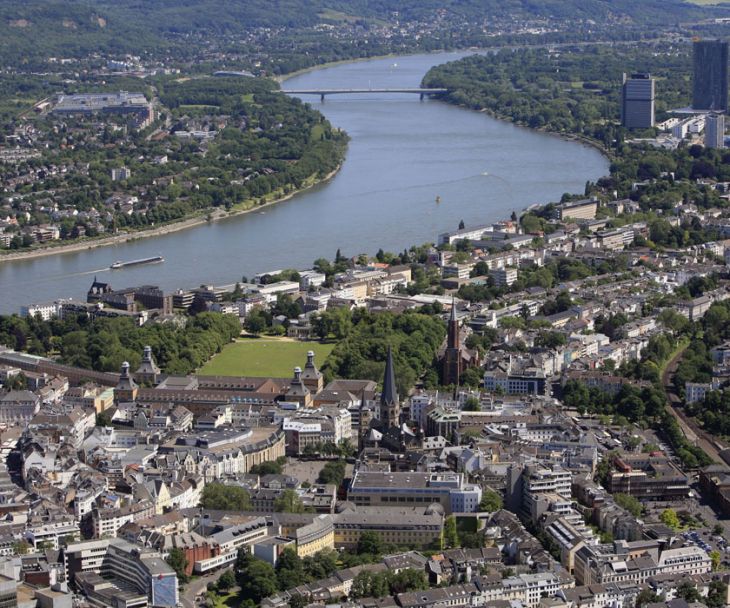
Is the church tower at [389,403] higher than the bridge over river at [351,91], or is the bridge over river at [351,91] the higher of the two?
the church tower at [389,403]

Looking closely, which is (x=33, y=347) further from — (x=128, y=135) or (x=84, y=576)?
(x=128, y=135)

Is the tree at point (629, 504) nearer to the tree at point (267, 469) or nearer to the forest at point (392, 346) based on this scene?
the tree at point (267, 469)

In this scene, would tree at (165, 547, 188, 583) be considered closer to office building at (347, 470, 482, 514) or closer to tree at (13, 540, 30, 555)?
tree at (13, 540, 30, 555)

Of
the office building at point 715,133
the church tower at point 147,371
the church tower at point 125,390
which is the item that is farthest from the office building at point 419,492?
the office building at point 715,133

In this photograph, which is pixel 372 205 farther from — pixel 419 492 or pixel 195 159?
pixel 419 492

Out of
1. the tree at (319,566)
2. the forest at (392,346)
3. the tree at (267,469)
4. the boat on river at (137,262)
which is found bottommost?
the boat on river at (137,262)

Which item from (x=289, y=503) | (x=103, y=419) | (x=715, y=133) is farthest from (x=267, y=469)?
(x=715, y=133)
